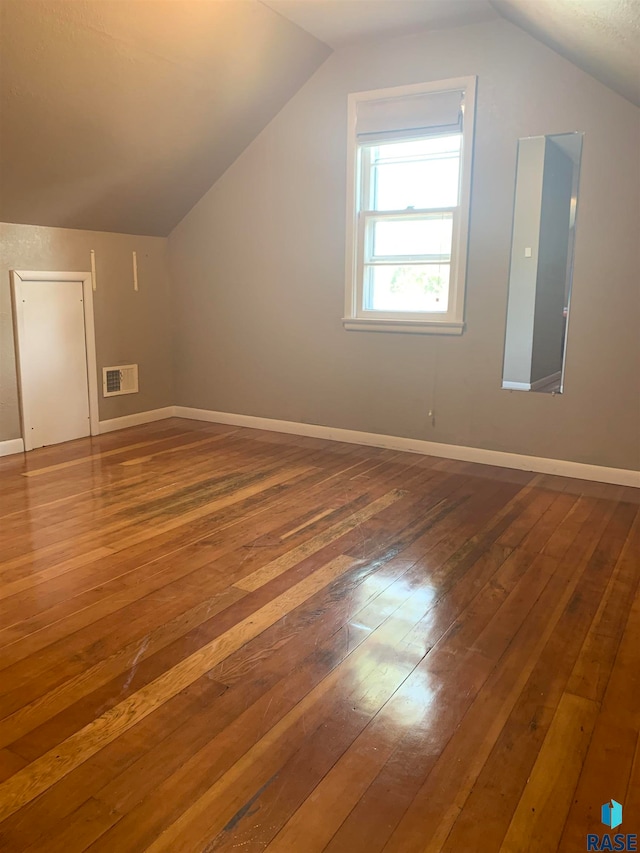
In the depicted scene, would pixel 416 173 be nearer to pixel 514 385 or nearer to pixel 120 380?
pixel 514 385

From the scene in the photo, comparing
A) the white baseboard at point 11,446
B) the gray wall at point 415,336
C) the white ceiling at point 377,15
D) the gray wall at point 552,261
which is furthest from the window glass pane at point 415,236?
the white baseboard at point 11,446

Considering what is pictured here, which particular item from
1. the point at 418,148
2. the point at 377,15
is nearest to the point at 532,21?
the point at 377,15

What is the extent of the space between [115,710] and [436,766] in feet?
3.04

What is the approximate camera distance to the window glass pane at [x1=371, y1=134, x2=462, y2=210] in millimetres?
4449

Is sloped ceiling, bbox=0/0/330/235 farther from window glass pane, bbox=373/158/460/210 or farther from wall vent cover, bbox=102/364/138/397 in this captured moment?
wall vent cover, bbox=102/364/138/397

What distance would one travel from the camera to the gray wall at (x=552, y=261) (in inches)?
159

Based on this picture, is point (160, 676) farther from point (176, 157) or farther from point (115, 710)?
point (176, 157)

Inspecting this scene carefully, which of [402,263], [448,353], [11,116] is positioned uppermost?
[11,116]

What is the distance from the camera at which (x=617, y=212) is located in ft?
12.9

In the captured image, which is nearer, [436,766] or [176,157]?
[436,766]

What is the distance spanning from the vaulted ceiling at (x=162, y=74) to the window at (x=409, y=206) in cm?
49

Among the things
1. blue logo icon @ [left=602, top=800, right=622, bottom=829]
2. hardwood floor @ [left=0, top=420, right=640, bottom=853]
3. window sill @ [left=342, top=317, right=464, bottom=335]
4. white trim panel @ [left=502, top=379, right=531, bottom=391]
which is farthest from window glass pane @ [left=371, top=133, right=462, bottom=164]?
blue logo icon @ [left=602, top=800, right=622, bottom=829]

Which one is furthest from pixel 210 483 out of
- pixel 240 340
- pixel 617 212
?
pixel 617 212

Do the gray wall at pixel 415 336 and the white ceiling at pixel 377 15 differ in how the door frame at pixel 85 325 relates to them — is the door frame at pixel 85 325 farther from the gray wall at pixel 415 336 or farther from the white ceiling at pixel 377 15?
the white ceiling at pixel 377 15
